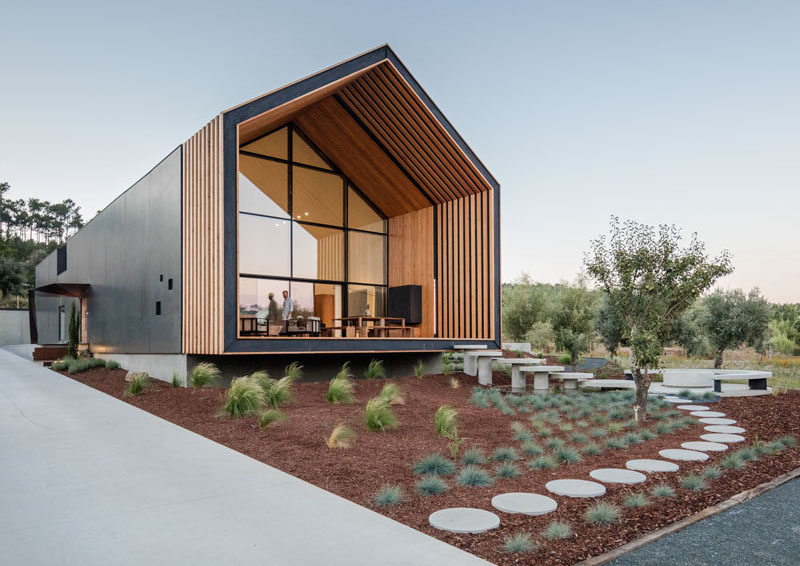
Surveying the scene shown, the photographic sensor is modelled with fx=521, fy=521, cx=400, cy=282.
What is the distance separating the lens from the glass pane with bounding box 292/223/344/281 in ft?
42.6

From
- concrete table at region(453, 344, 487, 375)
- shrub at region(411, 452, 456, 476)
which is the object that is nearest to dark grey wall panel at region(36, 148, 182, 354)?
concrete table at region(453, 344, 487, 375)

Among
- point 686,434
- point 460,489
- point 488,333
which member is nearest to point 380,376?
point 488,333

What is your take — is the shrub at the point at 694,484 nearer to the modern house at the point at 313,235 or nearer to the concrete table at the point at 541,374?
the concrete table at the point at 541,374

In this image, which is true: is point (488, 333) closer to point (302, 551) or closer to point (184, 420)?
point (184, 420)

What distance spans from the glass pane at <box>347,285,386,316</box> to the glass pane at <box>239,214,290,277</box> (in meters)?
2.18

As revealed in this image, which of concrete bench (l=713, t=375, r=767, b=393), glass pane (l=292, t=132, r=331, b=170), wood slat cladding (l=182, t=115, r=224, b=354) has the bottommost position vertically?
concrete bench (l=713, t=375, r=767, b=393)

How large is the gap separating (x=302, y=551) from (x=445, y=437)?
340cm

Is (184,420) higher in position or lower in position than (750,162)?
lower

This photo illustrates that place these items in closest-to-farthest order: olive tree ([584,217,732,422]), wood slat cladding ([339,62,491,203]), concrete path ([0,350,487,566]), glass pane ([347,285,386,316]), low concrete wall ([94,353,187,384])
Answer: concrete path ([0,350,487,566]) < olive tree ([584,217,732,422]) < low concrete wall ([94,353,187,384]) < wood slat cladding ([339,62,491,203]) < glass pane ([347,285,386,316])

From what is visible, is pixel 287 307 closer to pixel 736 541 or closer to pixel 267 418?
pixel 267 418

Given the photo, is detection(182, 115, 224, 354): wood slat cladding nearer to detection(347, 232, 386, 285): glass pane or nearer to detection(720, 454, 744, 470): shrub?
detection(347, 232, 386, 285): glass pane

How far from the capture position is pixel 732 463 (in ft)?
16.0

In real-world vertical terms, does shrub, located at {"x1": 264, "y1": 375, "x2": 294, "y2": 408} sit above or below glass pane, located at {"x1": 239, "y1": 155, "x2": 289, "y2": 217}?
below

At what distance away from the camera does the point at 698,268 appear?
736 cm
